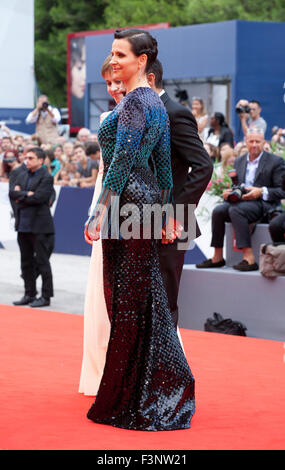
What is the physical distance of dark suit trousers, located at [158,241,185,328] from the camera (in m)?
4.35

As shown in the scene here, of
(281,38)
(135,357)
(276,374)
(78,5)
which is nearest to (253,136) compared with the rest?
(276,374)

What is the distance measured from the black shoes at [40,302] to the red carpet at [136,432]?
2.07m

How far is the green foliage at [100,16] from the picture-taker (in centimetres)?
4038

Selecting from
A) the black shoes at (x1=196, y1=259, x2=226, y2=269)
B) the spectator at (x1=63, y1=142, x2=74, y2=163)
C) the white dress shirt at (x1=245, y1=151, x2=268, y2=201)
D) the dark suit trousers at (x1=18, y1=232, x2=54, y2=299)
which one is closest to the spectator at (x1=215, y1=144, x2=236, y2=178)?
the white dress shirt at (x1=245, y1=151, x2=268, y2=201)

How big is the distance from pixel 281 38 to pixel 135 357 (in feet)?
45.0

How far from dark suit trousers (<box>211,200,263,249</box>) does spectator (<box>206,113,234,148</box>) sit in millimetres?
4038

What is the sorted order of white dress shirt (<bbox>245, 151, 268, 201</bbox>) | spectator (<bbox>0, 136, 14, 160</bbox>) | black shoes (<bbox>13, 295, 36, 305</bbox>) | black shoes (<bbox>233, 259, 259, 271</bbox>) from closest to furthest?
black shoes (<bbox>233, 259, 259, 271</bbox>) → white dress shirt (<bbox>245, 151, 268, 201</bbox>) → black shoes (<bbox>13, 295, 36, 305</bbox>) → spectator (<bbox>0, 136, 14, 160</bbox>)

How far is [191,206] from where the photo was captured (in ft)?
14.2

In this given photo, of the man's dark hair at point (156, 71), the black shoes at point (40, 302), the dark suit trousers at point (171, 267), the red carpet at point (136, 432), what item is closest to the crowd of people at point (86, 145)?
the black shoes at point (40, 302)

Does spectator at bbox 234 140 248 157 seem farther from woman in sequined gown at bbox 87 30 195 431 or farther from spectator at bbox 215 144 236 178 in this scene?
woman in sequined gown at bbox 87 30 195 431

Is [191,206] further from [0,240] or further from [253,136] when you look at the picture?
[0,240]

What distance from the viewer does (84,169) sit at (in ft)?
43.2

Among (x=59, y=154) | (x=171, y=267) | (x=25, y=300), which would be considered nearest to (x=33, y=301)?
(x=25, y=300)

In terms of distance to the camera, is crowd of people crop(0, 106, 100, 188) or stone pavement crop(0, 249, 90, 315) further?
crowd of people crop(0, 106, 100, 188)
